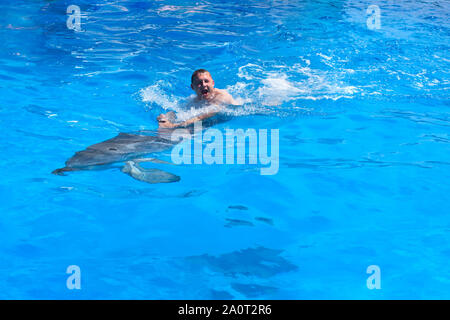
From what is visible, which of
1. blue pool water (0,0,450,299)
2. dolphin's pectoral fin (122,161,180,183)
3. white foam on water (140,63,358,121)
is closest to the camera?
blue pool water (0,0,450,299)

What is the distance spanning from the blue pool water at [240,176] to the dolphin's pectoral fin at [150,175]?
20 centimetres

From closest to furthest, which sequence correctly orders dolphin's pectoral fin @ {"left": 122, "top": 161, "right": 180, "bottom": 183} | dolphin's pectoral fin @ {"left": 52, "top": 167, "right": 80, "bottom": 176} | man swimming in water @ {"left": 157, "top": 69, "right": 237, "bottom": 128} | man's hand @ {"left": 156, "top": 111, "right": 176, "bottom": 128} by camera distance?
dolphin's pectoral fin @ {"left": 122, "top": 161, "right": 180, "bottom": 183} → dolphin's pectoral fin @ {"left": 52, "top": 167, "right": 80, "bottom": 176} → man's hand @ {"left": 156, "top": 111, "right": 176, "bottom": 128} → man swimming in water @ {"left": 157, "top": 69, "right": 237, "bottom": 128}

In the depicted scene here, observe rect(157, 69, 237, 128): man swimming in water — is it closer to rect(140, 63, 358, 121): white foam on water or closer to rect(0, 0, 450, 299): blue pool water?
rect(140, 63, 358, 121): white foam on water

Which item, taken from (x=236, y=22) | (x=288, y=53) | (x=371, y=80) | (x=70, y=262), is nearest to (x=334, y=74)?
(x=371, y=80)

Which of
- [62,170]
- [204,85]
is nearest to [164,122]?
[204,85]

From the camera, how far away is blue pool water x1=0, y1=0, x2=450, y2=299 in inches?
132

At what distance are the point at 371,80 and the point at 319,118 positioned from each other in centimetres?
161

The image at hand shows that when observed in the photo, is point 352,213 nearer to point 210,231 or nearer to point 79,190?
point 210,231

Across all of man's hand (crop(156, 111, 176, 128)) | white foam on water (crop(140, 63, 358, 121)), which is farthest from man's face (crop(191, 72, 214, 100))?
man's hand (crop(156, 111, 176, 128))

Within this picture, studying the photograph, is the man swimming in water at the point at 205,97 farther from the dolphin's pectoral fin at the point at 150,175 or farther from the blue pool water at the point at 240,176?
the dolphin's pectoral fin at the point at 150,175

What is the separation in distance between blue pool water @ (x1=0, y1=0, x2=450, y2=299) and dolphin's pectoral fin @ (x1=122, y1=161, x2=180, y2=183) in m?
0.20

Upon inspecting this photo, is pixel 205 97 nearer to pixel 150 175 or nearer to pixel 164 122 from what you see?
pixel 164 122

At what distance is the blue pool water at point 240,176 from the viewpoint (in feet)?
11.0

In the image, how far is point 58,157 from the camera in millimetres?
4777
